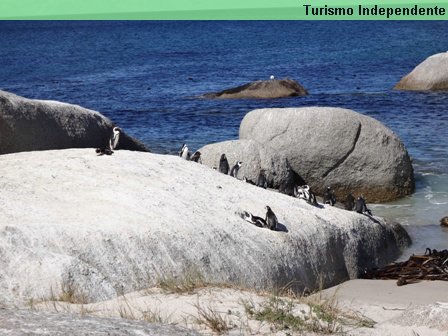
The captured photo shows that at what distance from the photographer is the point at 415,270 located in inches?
547

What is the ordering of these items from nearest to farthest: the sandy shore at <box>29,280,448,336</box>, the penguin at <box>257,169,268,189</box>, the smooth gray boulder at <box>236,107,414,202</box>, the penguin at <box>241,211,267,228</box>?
the sandy shore at <box>29,280,448,336</box> → the penguin at <box>241,211,267,228</box> → the penguin at <box>257,169,268,189</box> → the smooth gray boulder at <box>236,107,414,202</box>

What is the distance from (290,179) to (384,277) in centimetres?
581

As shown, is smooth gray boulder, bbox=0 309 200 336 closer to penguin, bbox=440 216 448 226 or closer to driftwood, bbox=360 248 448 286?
driftwood, bbox=360 248 448 286

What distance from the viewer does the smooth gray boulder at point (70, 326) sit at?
5.96 metres

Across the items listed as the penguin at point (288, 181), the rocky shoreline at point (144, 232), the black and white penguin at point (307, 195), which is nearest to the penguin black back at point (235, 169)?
the penguin at point (288, 181)

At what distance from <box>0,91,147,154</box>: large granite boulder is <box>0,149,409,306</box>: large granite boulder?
147 centimetres

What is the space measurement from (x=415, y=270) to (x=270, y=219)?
260 centimetres

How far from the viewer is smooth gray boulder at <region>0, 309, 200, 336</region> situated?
5.96 metres

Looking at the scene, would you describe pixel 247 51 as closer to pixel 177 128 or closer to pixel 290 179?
pixel 177 128

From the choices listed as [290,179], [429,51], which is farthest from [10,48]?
[290,179]

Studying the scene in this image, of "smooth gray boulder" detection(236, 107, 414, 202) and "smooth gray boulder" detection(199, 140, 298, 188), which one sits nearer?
"smooth gray boulder" detection(199, 140, 298, 188)

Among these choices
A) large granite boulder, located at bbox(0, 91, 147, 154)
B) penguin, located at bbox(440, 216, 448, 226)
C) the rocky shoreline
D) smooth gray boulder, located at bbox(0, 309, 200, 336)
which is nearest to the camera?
smooth gray boulder, located at bbox(0, 309, 200, 336)

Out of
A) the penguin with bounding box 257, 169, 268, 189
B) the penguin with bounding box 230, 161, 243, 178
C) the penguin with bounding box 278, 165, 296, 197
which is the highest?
the penguin with bounding box 230, 161, 243, 178

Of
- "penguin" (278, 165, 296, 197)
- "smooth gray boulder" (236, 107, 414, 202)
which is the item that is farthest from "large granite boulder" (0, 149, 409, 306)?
"smooth gray boulder" (236, 107, 414, 202)
